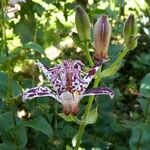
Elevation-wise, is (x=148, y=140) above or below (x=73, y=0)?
below

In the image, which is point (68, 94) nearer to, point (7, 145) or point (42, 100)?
point (7, 145)

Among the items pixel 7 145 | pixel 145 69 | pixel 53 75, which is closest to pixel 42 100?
pixel 7 145

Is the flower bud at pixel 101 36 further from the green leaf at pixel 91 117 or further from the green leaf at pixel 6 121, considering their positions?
the green leaf at pixel 6 121

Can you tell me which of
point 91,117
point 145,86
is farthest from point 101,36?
point 145,86

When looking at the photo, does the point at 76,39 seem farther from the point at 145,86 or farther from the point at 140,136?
the point at 140,136

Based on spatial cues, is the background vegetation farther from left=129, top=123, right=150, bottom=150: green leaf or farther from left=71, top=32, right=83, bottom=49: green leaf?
left=71, top=32, right=83, bottom=49: green leaf

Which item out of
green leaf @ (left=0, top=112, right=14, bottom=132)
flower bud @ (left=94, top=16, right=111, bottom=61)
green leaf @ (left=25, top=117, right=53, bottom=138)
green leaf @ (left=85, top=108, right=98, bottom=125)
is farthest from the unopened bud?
green leaf @ (left=0, top=112, right=14, bottom=132)
